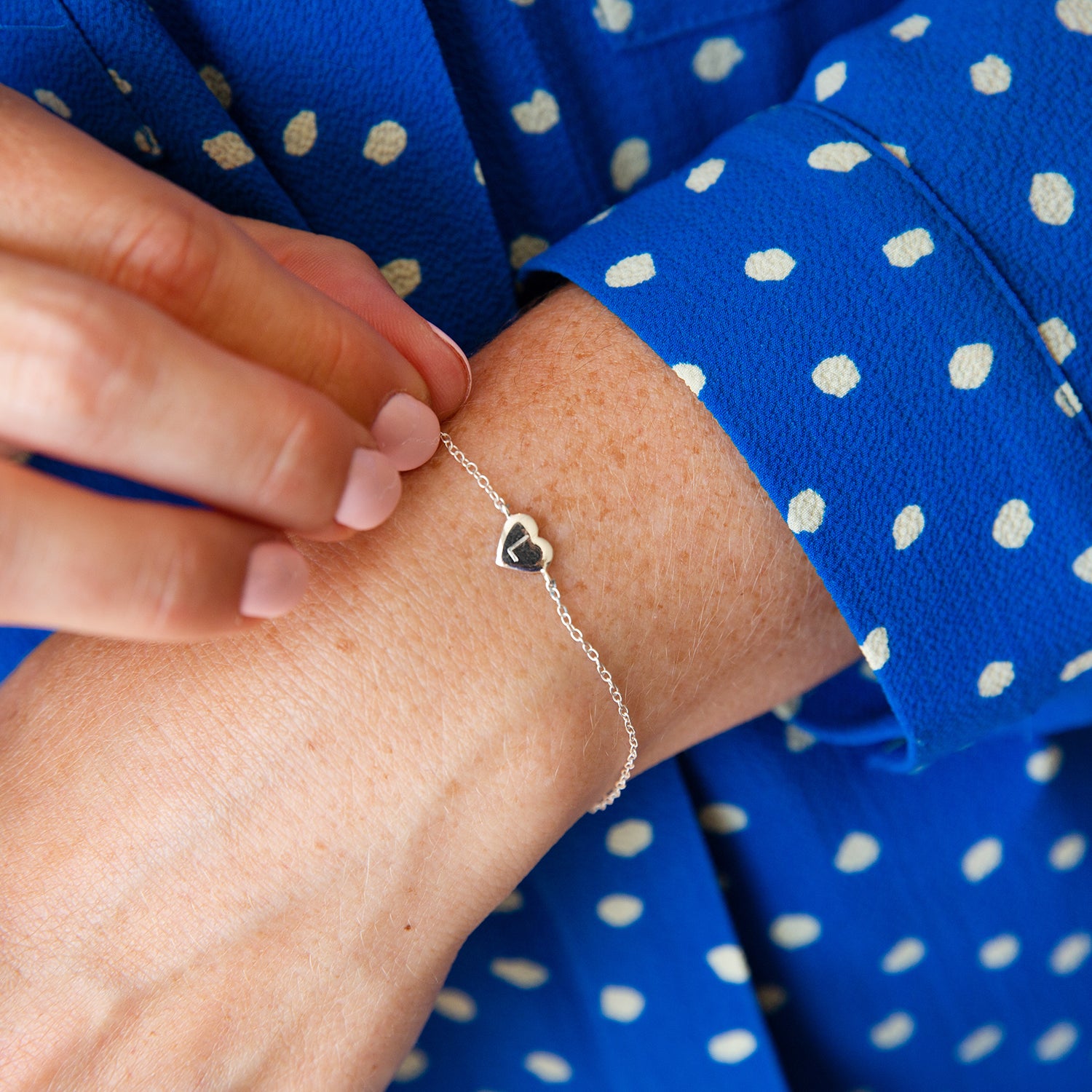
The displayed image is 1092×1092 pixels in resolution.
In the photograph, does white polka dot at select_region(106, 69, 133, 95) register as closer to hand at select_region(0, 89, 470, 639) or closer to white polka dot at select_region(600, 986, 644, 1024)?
hand at select_region(0, 89, 470, 639)

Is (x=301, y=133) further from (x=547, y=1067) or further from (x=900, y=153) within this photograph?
(x=547, y=1067)

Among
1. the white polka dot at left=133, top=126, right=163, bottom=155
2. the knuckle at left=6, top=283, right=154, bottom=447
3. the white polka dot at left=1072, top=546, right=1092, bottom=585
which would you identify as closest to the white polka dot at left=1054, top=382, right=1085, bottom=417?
the white polka dot at left=1072, top=546, right=1092, bottom=585

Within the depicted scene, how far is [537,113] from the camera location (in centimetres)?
86

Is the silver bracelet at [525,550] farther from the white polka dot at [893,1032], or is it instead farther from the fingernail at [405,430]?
the white polka dot at [893,1032]

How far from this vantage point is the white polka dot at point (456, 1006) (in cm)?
92

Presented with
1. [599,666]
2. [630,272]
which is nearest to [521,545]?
[599,666]

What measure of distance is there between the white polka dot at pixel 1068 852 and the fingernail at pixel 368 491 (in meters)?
0.82

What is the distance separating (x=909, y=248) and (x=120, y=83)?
650mm

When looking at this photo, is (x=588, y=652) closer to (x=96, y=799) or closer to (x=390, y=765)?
(x=390, y=765)

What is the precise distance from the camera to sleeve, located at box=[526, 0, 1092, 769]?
0.66 m

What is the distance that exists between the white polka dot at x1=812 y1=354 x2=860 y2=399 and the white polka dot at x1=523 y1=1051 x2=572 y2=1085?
0.75 metres

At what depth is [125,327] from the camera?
491mm

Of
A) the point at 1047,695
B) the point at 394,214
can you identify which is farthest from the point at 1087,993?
the point at 394,214

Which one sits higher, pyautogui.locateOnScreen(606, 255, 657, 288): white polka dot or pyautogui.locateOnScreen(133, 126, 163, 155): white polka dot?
pyautogui.locateOnScreen(133, 126, 163, 155): white polka dot
